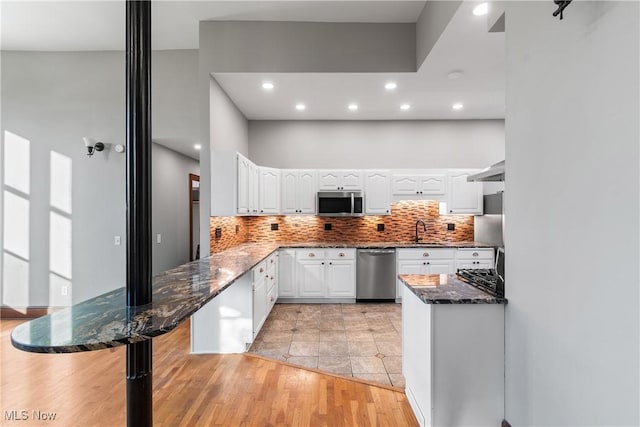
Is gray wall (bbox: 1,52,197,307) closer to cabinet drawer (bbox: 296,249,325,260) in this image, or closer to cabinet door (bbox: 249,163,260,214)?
cabinet door (bbox: 249,163,260,214)

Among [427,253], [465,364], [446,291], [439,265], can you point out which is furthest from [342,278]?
[465,364]

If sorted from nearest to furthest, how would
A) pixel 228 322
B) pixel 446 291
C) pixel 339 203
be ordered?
pixel 446 291
pixel 228 322
pixel 339 203

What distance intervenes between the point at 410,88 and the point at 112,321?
385cm

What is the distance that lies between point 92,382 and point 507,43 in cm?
391

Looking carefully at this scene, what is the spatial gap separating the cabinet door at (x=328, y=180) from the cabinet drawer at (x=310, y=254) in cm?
102

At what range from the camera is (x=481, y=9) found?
2434 mm

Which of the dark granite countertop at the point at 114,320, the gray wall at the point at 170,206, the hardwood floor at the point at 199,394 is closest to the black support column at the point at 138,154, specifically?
the dark granite countertop at the point at 114,320

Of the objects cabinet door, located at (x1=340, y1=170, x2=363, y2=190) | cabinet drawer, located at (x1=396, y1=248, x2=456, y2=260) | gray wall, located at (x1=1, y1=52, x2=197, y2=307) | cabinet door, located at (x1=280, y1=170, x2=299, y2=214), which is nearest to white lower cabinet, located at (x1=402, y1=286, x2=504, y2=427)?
cabinet drawer, located at (x1=396, y1=248, x2=456, y2=260)

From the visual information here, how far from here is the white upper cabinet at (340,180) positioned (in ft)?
16.9

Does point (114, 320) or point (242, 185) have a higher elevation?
point (242, 185)

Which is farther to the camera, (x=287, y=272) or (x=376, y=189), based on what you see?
(x=376, y=189)

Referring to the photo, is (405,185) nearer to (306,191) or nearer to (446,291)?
(306,191)

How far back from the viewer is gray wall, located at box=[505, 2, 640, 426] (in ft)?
3.64

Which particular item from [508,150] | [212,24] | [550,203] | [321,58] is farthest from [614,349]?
[212,24]
